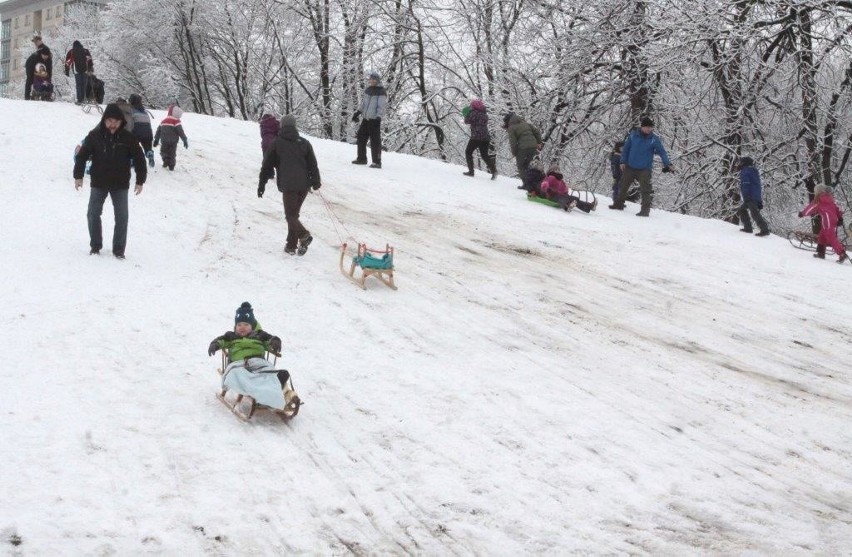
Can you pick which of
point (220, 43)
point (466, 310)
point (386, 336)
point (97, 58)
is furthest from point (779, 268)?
point (97, 58)

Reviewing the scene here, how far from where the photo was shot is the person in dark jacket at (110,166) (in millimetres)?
9438

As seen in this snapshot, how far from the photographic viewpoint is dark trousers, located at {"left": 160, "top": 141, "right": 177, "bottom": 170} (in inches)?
579

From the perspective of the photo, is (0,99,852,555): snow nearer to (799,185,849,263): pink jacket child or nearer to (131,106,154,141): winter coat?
(799,185,849,263): pink jacket child

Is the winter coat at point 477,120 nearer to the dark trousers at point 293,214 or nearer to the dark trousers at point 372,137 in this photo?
the dark trousers at point 372,137

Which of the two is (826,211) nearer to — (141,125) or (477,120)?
(477,120)

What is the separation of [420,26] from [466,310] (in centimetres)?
2035

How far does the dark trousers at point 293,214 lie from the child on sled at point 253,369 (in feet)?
13.0

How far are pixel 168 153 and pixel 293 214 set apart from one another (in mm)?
5162

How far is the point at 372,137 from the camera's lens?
17375 millimetres

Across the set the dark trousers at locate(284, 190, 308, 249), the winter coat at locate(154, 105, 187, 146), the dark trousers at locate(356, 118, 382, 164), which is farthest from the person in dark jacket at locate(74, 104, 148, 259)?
the dark trousers at locate(356, 118, 382, 164)

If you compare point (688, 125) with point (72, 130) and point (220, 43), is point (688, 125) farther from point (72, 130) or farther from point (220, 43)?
point (220, 43)

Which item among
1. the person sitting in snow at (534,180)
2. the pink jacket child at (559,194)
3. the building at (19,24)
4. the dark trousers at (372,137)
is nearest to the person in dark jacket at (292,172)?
the pink jacket child at (559,194)

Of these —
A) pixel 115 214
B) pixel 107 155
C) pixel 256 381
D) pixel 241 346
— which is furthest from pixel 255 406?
pixel 107 155

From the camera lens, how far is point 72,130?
17422 mm
